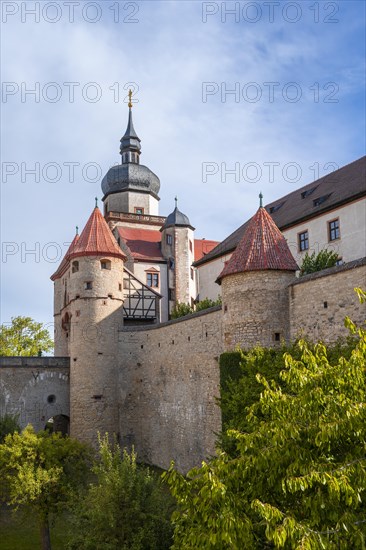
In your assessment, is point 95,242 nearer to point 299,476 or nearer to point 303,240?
point 303,240

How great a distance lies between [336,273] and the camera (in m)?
17.8

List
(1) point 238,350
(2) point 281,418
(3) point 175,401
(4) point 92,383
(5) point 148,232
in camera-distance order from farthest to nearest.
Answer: (5) point 148,232, (4) point 92,383, (3) point 175,401, (1) point 238,350, (2) point 281,418

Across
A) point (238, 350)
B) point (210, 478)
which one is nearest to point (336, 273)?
point (238, 350)

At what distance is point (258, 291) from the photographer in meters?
20.2

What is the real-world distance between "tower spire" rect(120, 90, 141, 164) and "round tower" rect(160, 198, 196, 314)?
10479 millimetres

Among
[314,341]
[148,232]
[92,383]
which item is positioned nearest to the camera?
[314,341]

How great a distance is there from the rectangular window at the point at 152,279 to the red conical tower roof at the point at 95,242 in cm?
1176

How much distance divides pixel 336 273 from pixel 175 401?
42.9 feet

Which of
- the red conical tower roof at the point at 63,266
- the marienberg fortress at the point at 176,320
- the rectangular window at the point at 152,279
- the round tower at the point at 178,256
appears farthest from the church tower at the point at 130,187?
the red conical tower roof at the point at 63,266

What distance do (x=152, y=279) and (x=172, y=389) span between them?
18309 millimetres

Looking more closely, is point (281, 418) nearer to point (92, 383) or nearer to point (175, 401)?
point (175, 401)

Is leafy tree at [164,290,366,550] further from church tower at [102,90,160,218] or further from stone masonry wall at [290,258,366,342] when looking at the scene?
church tower at [102,90,160,218]

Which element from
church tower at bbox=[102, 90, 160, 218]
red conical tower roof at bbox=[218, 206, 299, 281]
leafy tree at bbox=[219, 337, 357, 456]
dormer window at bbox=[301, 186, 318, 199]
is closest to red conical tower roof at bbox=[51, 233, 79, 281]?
church tower at bbox=[102, 90, 160, 218]

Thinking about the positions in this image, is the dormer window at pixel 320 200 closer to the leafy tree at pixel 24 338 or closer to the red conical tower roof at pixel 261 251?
the red conical tower roof at pixel 261 251
